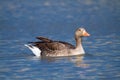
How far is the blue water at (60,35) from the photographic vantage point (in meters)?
20.3

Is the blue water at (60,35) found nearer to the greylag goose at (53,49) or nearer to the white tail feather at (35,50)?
the white tail feather at (35,50)

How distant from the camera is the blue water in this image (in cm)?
2033

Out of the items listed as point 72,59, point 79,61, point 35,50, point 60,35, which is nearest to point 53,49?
point 35,50

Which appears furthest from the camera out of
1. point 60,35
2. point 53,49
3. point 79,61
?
point 60,35

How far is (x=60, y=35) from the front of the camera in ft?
94.7

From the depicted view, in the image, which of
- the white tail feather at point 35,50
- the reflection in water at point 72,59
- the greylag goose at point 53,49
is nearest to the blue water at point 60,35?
the reflection in water at point 72,59

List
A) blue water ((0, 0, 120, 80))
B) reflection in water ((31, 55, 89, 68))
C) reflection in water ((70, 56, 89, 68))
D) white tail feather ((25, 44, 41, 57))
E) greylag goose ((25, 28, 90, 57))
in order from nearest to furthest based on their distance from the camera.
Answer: blue water ((0, 0, 120, 80)), reflection in water ((70, 56, 89, 68)), reflection in water ((31, 55, 89, 68)), white tail feather ((25, 44, 41, 57)), greylag goose ((25, 28, 90, 57))

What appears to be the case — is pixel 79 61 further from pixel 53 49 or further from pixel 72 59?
pixel 53 49

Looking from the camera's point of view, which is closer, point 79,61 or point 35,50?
point 79,61

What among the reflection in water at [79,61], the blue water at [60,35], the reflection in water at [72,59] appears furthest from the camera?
the reflection in water at [72,59]

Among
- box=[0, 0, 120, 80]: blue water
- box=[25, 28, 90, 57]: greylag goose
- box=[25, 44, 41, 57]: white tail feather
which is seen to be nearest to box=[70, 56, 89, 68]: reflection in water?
box=[0, 0, 120, 80]: blue water

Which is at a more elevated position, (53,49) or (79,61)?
(53,49)

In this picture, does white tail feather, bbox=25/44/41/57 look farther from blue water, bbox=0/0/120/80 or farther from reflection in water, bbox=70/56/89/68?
reflection in water, bbox=70/56/89/68

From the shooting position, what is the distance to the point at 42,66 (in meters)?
21.5
